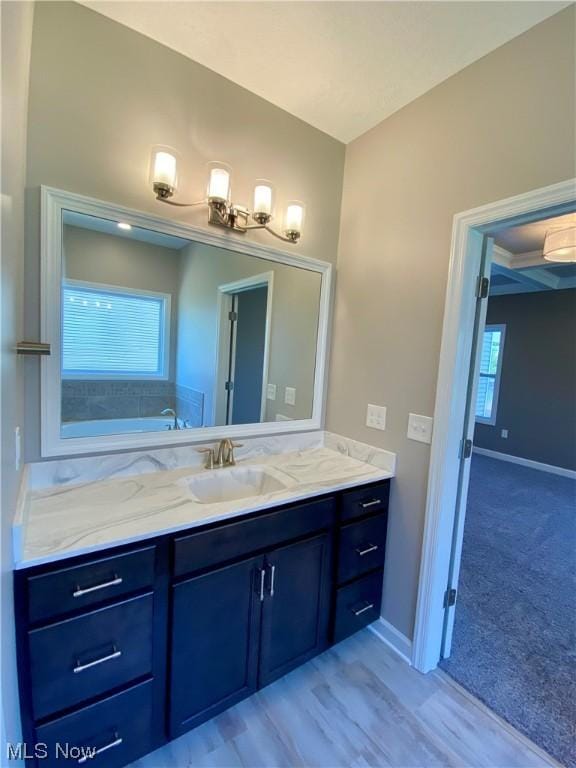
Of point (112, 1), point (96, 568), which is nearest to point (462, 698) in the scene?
point (96, 568)

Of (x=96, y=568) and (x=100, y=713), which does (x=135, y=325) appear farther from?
(x=100, y=713)

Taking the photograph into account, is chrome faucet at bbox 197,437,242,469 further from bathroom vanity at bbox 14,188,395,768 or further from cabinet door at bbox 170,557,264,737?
cabinet door at bbox 170,557,264,737

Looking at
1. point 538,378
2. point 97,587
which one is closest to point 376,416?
point 97,587

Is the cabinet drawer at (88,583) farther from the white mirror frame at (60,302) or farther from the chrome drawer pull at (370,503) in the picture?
the chrome drawer pull at (370,503)

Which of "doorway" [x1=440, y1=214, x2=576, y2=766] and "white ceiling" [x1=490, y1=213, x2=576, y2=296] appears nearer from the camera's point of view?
"doorway" [x1=440, y1=214, x2=576, y2=766]

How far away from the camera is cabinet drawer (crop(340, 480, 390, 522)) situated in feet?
5.34

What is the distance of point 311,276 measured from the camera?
6.81 feet

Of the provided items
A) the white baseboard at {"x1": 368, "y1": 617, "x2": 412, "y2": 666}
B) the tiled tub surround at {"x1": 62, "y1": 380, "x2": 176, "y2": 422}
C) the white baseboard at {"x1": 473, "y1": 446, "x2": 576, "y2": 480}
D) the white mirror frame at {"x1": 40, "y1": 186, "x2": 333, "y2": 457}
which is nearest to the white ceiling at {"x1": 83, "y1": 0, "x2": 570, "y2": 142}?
the white mirror frame at {"x1": 40, "y1": 186, "x2": 333, "y2": 457}

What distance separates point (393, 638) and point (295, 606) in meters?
0.68

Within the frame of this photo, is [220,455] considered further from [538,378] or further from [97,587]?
[538,378]

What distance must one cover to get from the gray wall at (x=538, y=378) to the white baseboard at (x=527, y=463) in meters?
0.05

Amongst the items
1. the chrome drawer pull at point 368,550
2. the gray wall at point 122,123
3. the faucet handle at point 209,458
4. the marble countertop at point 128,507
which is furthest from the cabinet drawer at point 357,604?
the gray wall at point 122,123

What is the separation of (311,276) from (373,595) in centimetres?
182

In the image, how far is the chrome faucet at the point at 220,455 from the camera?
67.1 inches
